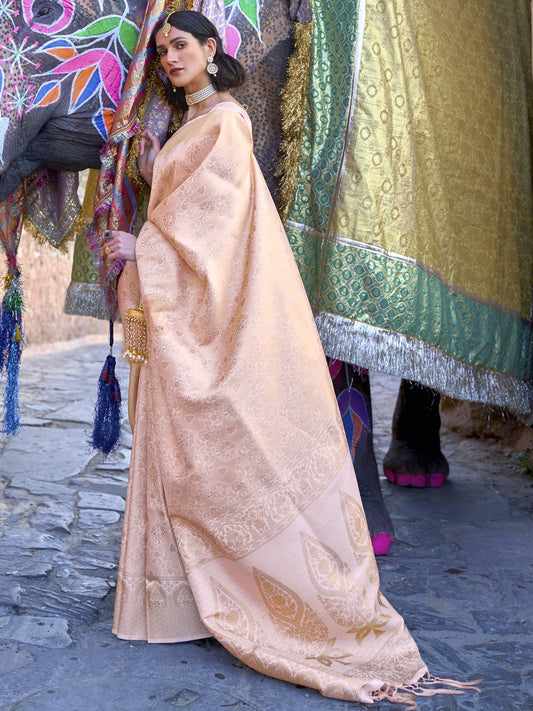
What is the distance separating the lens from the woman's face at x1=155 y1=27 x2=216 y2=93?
2.19 meters

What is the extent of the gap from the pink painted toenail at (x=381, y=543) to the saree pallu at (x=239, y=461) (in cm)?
65

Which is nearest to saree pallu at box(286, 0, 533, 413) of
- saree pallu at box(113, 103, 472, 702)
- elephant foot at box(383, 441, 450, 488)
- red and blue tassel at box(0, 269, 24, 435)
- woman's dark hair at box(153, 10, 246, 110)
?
woman's dark hair at box(153, 10, 246, 110)

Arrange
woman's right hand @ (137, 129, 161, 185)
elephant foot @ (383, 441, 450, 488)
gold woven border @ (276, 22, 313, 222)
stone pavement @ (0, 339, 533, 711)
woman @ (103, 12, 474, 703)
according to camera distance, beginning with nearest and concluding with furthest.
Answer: stone pavement @ (0, 339, 533, 711) → woman @ (103, 12, 474, 703) → woman's right hand @ (137, 129, 161, 185) → gold woven border @ (276, 22, 313, 222) → elephant foot @ (383, 441, 450, 488)

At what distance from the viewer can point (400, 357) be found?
258cm

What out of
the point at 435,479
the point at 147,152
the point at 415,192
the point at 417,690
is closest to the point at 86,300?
the point at 147,152

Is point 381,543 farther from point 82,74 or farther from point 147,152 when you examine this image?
point 82,74

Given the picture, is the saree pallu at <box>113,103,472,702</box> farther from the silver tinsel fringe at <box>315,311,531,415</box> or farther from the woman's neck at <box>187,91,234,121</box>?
the silver tinsel fringe at <box>315,311,531,415</box>

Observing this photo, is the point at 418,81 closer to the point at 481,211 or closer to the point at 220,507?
the point at 481,211

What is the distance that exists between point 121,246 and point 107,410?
1.76ft

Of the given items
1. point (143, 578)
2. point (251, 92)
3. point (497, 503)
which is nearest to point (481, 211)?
point (251, 92)

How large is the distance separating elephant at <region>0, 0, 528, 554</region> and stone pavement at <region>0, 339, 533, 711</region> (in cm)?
81

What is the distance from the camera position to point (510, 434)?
438cm

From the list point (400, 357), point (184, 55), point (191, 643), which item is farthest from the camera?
point (400, 357)

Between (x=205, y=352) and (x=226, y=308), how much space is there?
120mm
